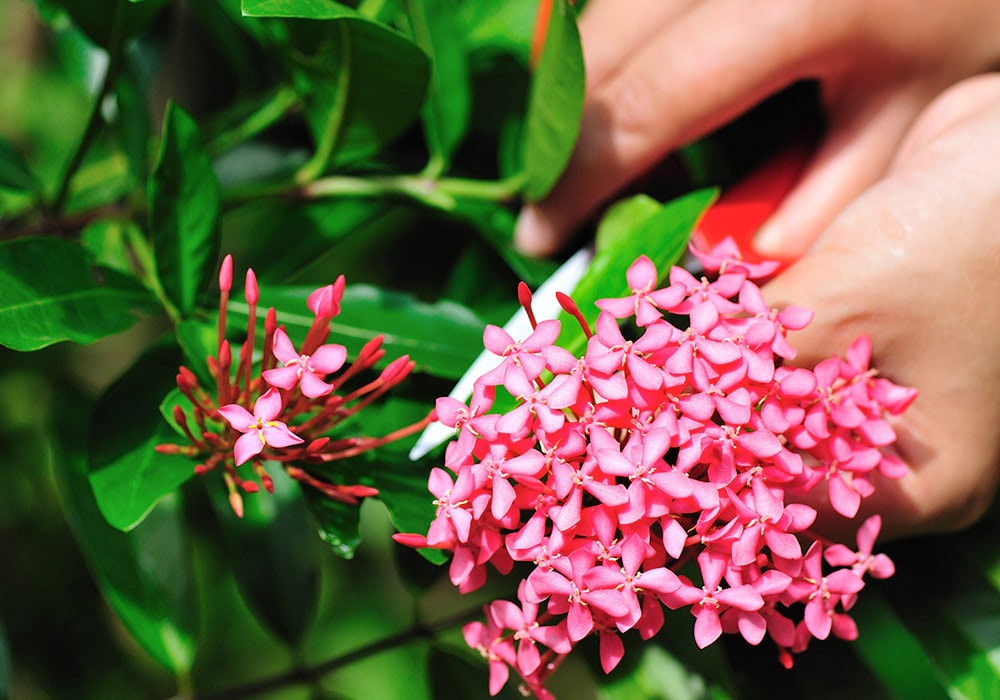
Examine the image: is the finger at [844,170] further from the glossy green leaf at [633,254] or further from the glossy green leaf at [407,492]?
the glossy green leaf at [407,492]

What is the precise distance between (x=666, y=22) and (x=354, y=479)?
0.51 m

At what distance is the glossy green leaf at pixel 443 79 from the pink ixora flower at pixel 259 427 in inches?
15.2

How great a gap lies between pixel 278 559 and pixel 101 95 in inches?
Result: 17.3

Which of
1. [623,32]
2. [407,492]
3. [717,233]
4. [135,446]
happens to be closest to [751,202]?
[717,233]

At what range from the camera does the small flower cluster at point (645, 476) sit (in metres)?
0.49

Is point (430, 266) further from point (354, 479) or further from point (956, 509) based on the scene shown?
point (956, 509)

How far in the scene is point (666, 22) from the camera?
31.5 inches

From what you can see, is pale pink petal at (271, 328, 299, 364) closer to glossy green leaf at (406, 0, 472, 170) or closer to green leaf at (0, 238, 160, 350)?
green leaf at (0, 238, 160, 350)

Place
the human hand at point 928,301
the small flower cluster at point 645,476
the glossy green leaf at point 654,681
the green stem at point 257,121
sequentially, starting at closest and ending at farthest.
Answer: the small flower cluster at point 645,476
the human hand at point 928,301
the glossy green leaf at point 654,681
the green stem at point 257,121

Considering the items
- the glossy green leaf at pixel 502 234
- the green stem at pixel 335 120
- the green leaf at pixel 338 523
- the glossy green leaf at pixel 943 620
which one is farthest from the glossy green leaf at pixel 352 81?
the glossy green leaf at pixel 943 620

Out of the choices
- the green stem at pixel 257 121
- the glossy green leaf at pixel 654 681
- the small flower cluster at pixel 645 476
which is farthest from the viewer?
the green stem at pixel 257 121

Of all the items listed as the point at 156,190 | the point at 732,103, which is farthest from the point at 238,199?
the point at 732,103

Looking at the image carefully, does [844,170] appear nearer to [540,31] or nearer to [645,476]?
[540,31]

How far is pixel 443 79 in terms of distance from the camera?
806mm
